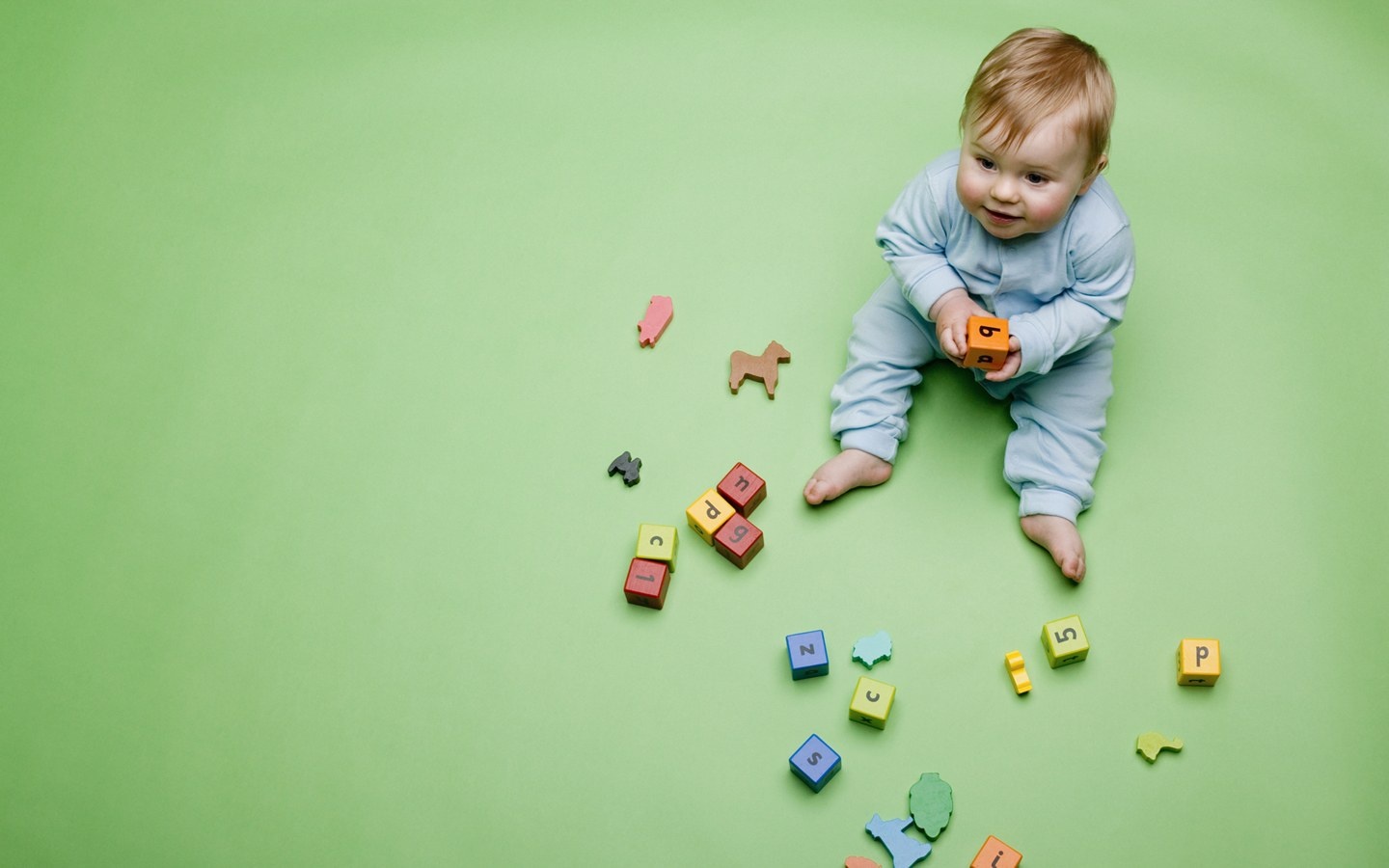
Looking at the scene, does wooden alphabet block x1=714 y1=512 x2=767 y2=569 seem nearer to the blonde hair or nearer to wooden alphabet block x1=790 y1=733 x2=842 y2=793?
wooden alphabet block x1=790 y1=733 x2=842 y2=793

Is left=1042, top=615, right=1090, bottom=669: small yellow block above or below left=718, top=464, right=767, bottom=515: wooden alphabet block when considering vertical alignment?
below

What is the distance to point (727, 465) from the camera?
1.39 meters

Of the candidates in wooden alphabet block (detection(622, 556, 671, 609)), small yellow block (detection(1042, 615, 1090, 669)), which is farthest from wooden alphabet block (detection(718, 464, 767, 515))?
small yellow block (detection(1042, 615, 1090, 669))

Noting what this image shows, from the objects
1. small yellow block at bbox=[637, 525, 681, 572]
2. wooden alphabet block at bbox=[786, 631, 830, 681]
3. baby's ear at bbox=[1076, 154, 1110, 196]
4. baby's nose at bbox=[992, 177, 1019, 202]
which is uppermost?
baby's ear at bbox=[1076, 154, 1110, 196]

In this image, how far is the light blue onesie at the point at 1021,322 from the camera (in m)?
1.22

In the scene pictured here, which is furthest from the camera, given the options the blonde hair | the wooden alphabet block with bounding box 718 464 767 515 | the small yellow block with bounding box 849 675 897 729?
the wooden alphabet block with bounding box 718 464 767 515

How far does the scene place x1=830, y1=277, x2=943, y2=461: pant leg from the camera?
1.34 meters

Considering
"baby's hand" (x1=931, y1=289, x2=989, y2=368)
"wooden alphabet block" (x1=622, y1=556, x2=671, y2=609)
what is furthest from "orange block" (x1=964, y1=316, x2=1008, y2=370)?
"wooden alphabet block" (x1=622, y1=556, x2=671, y2=609)

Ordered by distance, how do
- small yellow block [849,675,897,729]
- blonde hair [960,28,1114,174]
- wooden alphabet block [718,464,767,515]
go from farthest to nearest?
wooden alphabet block [718,464,767,515] → small yellow block [849,675,897,729] → blonde hair [960,28,1114,174]

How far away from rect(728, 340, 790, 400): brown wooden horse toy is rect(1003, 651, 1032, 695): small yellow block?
0.40 metres

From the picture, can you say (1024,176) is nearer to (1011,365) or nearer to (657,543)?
(1011,365)

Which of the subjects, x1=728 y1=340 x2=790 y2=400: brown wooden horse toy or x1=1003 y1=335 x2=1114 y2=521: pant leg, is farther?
x1=728 y1=340 x2=790 y2=400: brown wooden horse toy

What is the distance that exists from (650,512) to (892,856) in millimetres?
446

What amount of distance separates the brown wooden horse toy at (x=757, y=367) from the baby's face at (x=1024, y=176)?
0.33 metres
